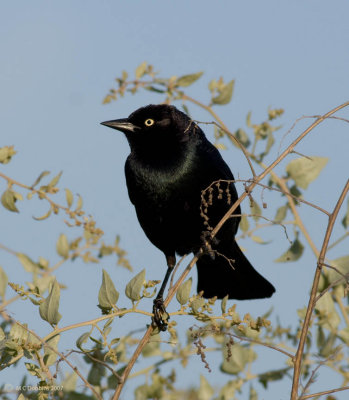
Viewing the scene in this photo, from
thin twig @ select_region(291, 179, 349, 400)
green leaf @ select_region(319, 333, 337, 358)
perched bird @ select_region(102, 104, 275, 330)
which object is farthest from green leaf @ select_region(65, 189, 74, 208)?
thin twig @ select_region(291, 179, 349, 400)

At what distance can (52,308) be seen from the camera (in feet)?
7.43

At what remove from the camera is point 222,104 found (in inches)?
153

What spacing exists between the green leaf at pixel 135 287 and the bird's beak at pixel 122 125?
8.15 ft

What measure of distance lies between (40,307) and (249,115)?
2.12 meters

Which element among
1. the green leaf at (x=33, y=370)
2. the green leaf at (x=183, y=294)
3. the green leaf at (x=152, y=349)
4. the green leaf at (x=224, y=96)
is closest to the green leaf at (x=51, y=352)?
the green leaf at (x=33, y=370)

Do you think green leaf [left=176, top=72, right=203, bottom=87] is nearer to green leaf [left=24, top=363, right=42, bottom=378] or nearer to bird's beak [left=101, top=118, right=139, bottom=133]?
bird's beak [left=101, top=118, right=139, bottom=133]

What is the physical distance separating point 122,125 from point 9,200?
1.65 m

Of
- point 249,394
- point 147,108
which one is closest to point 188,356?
point 249,394

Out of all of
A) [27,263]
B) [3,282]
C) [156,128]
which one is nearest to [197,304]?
[3,282]

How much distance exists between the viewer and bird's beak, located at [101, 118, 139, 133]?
476 cm

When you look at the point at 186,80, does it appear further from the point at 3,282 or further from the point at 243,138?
the point at 3,282

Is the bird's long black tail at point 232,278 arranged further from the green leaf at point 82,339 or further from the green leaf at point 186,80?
the green leaf at point 82,339

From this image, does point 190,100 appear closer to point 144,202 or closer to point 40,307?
point 144,202

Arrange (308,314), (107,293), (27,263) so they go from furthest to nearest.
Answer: (27,263) → (107,293) → (308,314)
